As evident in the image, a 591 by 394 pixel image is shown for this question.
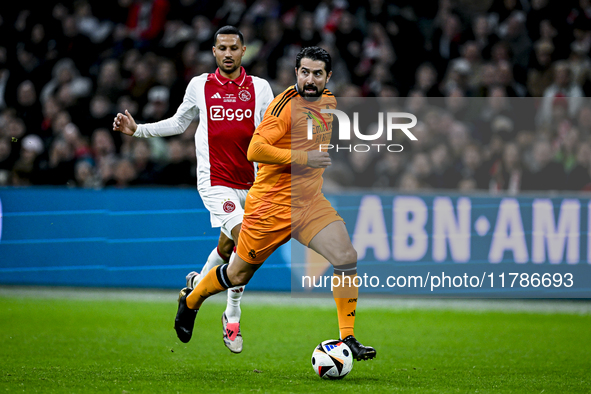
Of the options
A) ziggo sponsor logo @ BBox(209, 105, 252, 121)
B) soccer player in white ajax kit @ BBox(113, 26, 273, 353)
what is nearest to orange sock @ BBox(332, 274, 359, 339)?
soccer player in white ajax kit @ BBox(113, 26, 273, 353)

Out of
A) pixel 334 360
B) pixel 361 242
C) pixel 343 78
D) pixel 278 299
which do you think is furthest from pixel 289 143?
pixel 343 78

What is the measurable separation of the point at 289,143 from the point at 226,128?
883mm

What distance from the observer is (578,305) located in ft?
28.9

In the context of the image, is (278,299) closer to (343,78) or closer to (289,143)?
(343,78)

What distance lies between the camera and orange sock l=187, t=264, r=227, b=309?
5445 millimetres

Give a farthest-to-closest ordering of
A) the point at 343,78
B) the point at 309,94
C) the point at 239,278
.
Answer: the point at 343,78, the point at 239,278, the point at 309,94

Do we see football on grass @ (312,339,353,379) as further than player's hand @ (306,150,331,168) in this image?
Yes

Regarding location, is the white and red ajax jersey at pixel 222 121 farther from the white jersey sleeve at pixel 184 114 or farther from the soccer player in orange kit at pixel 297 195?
the soccer player in orange kit at pixel 297 195

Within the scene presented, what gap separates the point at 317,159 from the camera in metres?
4.77

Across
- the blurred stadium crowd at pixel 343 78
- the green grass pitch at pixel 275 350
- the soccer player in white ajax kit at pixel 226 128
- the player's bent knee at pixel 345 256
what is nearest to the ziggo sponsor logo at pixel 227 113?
the soccer player in white ajax kit at pixel 226 128

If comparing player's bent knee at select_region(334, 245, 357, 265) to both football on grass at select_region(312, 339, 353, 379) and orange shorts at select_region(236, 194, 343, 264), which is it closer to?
orange shorts at select_region(236, 194, 343, 264)

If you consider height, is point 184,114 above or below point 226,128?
above

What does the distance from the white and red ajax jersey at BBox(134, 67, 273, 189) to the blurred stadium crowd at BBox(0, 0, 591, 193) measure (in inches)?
134

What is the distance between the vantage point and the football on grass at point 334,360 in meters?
4.90
